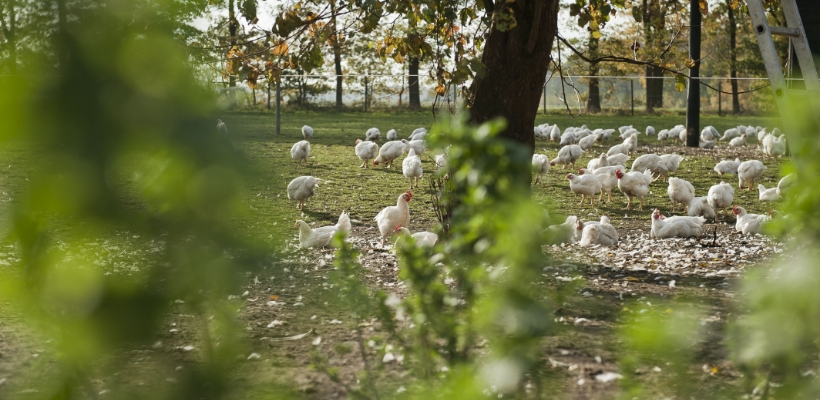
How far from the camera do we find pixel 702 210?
398 inches

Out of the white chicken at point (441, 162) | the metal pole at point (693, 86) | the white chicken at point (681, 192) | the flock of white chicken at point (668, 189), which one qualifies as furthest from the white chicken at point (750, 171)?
the white chicken at point (441, 162)

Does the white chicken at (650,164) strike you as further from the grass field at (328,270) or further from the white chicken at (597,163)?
the white chicken at (597,163)

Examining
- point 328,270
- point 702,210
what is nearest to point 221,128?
point 328,270

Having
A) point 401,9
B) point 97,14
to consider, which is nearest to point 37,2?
point 97,14

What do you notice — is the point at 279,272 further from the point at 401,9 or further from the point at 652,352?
the point at 401,9

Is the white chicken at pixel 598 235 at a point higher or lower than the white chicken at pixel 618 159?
lower

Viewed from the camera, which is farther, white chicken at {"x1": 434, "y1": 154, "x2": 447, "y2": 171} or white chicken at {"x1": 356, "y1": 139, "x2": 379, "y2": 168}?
white chicken at {"x1": 356, "y1": 139, "x2": 379, "y2": 168}

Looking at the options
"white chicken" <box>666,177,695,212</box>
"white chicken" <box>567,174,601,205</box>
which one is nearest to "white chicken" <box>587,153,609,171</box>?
"white chicken" <box>567,174,601,205</box>

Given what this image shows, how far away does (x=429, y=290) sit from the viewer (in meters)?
1.65

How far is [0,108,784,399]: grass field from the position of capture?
595mm

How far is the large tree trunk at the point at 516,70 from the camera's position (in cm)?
607

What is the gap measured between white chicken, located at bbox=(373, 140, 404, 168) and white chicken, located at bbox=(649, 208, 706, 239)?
7.35 metres

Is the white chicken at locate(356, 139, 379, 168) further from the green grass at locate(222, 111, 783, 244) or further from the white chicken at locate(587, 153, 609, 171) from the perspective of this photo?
the white chicken at locate(587, 153, 609, 171)

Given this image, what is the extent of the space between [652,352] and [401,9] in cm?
482
